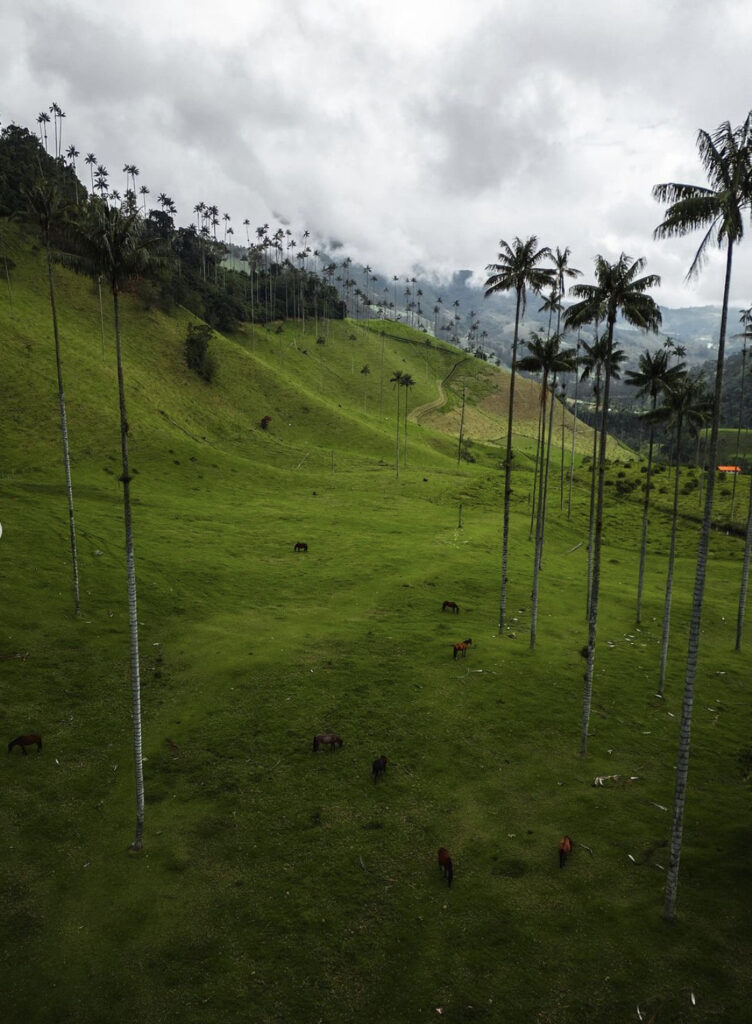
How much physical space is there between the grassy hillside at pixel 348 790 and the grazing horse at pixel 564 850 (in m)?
0.39

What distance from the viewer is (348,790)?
27.2 m

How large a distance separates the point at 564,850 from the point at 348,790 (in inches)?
405

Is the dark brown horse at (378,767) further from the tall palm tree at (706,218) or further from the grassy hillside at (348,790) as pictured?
the tall palm tree at (706,218)

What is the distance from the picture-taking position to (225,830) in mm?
24281

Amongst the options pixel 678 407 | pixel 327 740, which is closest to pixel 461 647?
pixel 327 740

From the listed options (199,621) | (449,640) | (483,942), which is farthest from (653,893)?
(199,621)

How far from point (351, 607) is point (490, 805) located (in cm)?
2612

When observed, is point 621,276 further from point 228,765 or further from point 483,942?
point 228,765

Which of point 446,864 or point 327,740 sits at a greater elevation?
point 327,740

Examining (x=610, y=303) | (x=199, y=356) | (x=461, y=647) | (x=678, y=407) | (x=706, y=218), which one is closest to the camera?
(x=706, y=218)

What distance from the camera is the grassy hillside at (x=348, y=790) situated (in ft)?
58.3

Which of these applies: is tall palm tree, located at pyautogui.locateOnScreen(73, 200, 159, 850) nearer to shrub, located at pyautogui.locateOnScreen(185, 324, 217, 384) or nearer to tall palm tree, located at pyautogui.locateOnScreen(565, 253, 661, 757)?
tall palm tree, located at pyautogui.locateOnScreen(565, 253, 661, 757)

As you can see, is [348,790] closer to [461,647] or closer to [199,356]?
[461,647]

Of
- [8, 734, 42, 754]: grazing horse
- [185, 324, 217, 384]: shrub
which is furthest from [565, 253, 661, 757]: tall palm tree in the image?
[185, 324, 217, 384]: shrub
